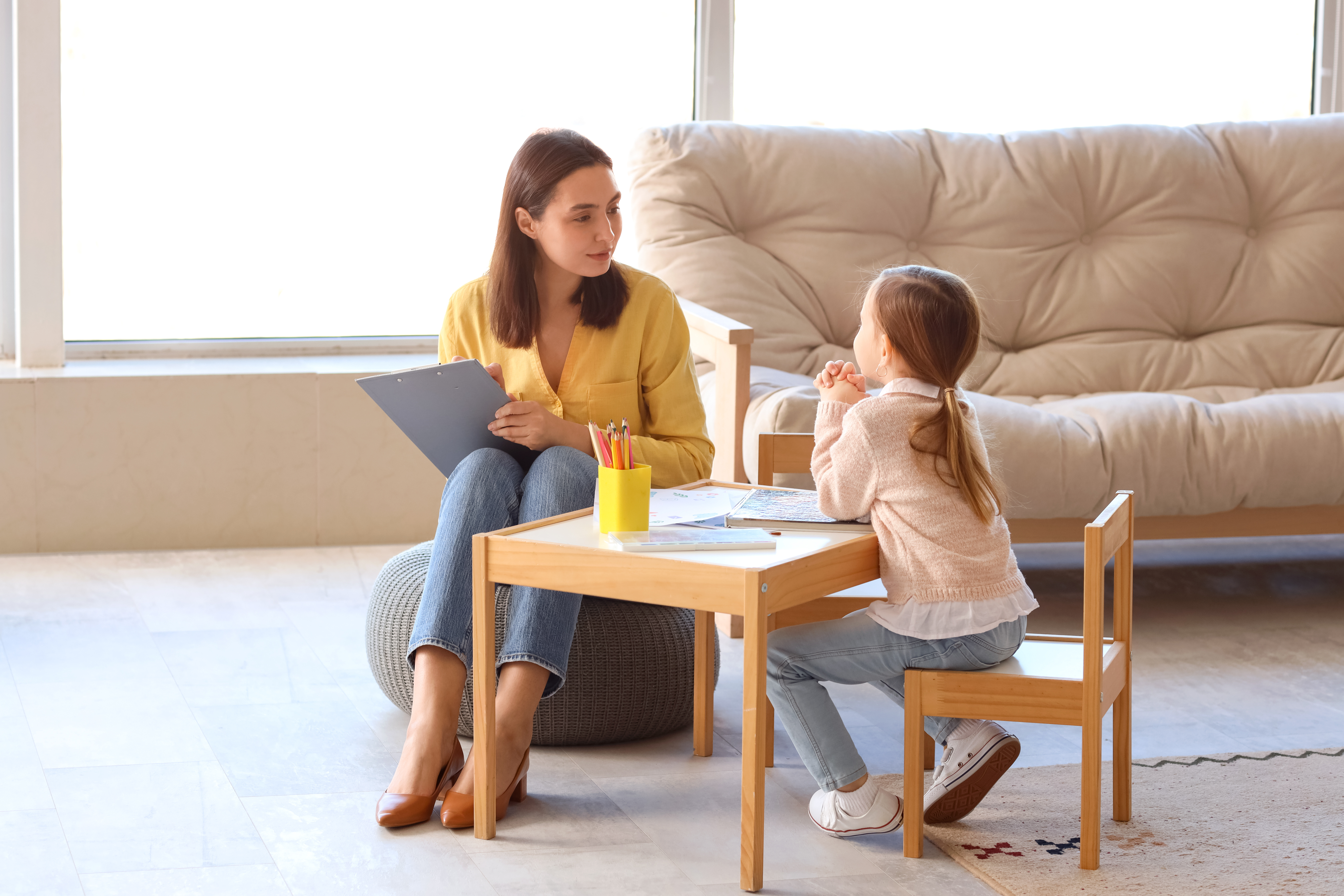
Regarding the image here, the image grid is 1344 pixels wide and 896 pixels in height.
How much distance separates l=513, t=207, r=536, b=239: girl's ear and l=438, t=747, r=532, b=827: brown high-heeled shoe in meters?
0.71

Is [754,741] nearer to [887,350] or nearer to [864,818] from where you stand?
[864,818]

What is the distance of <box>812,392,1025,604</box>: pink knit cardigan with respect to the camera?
5.20 ft

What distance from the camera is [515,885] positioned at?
5.04 ft

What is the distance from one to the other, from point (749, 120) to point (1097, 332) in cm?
104

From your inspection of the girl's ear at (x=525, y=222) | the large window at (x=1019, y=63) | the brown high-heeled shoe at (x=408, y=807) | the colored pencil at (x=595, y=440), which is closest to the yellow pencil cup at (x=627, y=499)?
the colored pencil at (x=595, y=440)

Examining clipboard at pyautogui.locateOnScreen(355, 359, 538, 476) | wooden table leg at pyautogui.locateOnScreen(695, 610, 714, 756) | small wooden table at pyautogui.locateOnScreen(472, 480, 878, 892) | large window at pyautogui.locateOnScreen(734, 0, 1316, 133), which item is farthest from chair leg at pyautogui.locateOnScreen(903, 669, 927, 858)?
large window at pyautogui.locateOnScreen(734, 0, 1316, 133)

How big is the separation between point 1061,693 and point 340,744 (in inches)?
38.9

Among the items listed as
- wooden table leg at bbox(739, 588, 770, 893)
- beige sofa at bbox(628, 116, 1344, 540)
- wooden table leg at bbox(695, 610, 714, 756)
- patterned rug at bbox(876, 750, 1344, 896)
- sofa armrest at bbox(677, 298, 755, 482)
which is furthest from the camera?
beige sofa at bbox(628, 116, 1344, 540)

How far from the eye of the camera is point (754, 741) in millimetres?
1456

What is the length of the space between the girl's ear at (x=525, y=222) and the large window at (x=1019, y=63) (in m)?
1.69

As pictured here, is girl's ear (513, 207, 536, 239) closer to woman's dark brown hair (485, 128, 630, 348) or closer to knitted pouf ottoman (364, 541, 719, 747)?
woman's dark brown hair (485, 128, 630, 348)

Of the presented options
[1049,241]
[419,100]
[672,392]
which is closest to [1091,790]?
[672,392]

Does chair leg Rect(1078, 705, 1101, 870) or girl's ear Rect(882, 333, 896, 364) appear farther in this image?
girl's ear Rect(882, 333, 896, 364)

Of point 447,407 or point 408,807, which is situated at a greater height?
point 447,407
